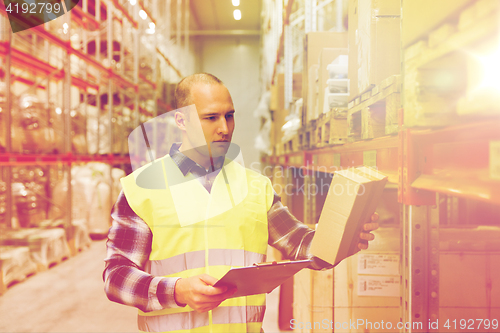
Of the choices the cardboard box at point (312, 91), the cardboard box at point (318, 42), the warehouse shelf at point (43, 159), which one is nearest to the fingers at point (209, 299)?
the cardboard box at point (312, 91)

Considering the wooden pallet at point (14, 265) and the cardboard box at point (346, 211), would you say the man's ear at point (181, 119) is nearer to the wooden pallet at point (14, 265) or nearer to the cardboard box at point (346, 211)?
the cardboard box at point (346, 211)

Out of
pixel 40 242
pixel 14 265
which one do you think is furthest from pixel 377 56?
pixel 40 242

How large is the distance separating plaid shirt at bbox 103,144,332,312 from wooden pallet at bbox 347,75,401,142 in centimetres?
56

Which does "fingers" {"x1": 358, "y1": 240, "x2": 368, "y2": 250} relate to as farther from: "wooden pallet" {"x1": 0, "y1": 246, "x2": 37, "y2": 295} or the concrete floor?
"wooden pallet" {"x1": 0, "y1": 246, "x2": 37, "y2": 295}

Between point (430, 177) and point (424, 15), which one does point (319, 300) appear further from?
point (424, 15)

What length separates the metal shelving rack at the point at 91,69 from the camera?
4.75 metres

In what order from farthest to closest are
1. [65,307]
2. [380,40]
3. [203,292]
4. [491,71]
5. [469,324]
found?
[65,307], [469,324], [380,40], [203,292], [491,71]

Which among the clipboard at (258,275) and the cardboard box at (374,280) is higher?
the clipboard at (258,275)

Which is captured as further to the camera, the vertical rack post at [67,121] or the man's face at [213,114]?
the vertical rack post at [67,121]

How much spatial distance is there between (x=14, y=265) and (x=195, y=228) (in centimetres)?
383

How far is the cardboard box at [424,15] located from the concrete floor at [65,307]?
301 cm

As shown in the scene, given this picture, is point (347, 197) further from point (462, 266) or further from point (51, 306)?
point (51, 306)

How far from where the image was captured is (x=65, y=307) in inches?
146

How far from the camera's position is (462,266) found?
1.71 meters
